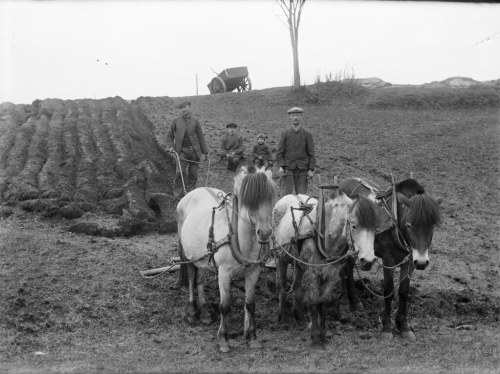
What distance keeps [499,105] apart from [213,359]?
1970cm

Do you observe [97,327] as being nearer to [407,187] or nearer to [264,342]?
[264,342]

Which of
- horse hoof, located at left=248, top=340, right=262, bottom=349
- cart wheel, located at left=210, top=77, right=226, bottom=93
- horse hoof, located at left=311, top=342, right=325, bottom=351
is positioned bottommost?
horse hoof, located at left=311, top=342, right=325, bottom=351

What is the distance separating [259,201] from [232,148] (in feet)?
25.0

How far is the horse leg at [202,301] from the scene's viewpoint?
6.79 meters

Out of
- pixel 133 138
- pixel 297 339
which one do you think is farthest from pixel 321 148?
pixel 297 339

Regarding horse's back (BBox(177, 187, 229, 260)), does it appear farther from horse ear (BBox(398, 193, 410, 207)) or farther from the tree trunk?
the tree trunk

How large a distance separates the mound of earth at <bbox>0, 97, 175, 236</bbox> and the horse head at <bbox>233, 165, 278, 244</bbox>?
4421mm

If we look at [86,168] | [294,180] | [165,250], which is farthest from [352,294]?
[86,168]

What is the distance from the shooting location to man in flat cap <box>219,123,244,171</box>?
1283cm

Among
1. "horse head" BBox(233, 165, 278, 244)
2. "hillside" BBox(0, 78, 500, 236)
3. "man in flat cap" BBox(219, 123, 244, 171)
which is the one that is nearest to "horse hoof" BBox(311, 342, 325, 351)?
"horse head" BBox(233, 165, 278, 244)

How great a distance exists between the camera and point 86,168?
1250 centimetres

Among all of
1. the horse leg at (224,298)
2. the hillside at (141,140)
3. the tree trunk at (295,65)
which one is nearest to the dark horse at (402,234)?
the horse leg at (224,298)

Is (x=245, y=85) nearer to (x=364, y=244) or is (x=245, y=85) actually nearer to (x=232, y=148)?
(x=232, y=148)

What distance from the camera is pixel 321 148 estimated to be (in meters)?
15.8
